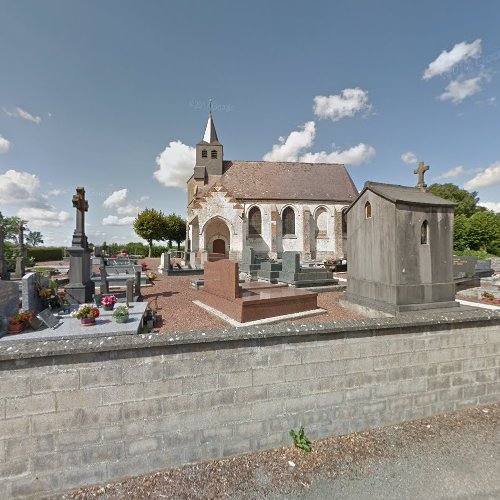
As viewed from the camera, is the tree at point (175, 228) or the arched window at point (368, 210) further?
the tree at point (175, 228)

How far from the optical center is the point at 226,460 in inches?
111

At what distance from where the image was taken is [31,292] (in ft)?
19.4

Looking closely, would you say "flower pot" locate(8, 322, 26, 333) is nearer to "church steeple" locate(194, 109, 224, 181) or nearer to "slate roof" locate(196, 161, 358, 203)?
"slate roof" locate(196, 161, 358, 203)

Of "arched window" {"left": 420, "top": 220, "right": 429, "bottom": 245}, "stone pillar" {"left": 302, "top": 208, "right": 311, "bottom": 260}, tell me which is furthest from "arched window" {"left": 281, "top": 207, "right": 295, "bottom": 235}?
"arched window" {"left": 420, "top": 220, "right": 429, "bottom": 245}

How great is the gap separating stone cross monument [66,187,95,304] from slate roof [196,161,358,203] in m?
17.6

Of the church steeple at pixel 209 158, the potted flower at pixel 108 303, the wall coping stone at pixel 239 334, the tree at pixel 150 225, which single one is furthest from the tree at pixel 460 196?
the potted flower at pixel 108 303

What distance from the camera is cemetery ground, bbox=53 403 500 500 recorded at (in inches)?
96.3

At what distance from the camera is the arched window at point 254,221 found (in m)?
26.0

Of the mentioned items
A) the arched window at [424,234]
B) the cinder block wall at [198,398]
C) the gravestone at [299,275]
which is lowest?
the cinder block wall at [198,398]

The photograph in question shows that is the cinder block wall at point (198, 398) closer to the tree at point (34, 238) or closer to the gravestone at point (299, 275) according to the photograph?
the gravestone at point (299, 275)

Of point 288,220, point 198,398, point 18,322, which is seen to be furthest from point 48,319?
point 288,220

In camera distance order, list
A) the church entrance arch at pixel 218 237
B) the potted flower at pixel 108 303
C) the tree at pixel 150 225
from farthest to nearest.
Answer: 1. the tree at pixel 150 225
2. the church entrance arch at pixel 218 237
3. the potted flower at pixel 108 303

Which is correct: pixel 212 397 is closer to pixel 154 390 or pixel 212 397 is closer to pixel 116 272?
pixel 154 390

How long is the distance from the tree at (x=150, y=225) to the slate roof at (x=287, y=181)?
1061cm
